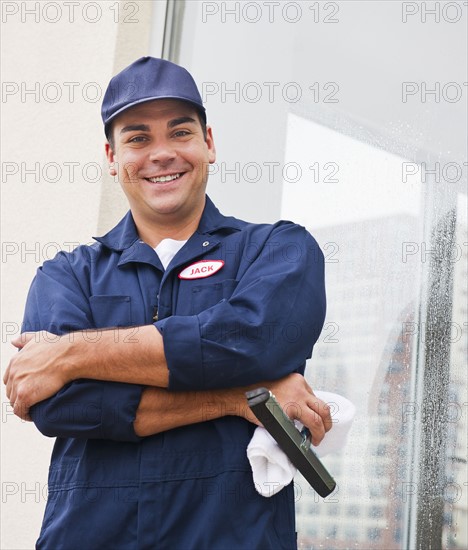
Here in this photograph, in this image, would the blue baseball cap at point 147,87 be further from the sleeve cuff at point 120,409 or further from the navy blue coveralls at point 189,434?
the sleeve cuff at point 120,409

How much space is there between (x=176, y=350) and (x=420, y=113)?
4.20 ft

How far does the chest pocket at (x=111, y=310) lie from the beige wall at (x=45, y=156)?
111 cm

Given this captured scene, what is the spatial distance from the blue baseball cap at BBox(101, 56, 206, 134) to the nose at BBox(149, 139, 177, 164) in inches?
4.0

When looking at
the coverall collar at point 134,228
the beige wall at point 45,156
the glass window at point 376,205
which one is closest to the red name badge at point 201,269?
the coverall collar at point 134,228

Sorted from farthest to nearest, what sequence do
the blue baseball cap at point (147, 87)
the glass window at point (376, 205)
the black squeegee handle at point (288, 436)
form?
the glass window at point (376, 205)
the blue baseball cap at point (147, 87)
the black squeegee handle at point (288, 436)

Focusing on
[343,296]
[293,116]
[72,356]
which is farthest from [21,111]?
[72,356]

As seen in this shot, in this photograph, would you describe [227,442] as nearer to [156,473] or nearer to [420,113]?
[156,473]

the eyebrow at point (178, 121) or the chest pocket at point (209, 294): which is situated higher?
the eyebrow at point (178, 121)

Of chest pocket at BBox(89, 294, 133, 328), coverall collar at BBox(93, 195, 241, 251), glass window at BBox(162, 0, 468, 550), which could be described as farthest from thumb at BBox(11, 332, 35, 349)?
glass window at BBox(162, 0, 468, 550)

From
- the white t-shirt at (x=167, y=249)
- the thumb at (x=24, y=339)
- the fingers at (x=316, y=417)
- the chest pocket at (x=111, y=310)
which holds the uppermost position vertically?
the white t-shirt at (x=167, y=249)

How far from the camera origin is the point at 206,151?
238cm

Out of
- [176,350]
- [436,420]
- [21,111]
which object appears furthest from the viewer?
[21,111]

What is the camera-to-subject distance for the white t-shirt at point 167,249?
232cm

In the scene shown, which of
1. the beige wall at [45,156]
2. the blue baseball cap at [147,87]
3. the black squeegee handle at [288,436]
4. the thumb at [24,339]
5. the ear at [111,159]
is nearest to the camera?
Answer: the black squeegee handle at [288,436]
